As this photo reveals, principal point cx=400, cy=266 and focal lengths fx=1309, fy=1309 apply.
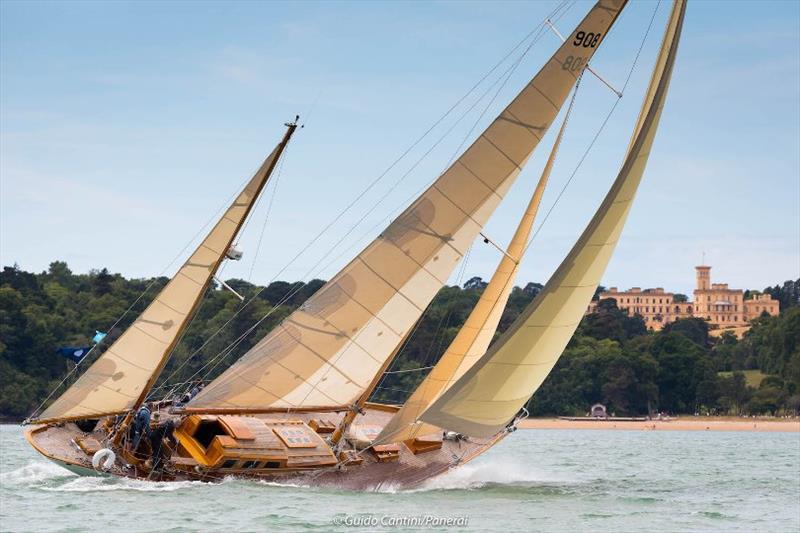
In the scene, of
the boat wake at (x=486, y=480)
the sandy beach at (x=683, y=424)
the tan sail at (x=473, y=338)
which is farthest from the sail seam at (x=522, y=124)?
the sandy beach at (x=683, y=424)

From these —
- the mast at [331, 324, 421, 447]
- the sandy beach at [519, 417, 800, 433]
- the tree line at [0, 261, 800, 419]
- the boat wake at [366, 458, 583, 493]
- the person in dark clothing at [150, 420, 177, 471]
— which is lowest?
the boat wake at [366, 458, 583, 493]

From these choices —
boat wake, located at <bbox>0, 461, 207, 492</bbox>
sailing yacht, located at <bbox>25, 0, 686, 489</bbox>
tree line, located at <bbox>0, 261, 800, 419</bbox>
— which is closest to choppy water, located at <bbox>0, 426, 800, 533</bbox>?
boat wake, located at <bbox>0, 461, 207, 492</bbox>

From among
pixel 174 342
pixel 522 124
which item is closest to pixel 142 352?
pixel 174 342

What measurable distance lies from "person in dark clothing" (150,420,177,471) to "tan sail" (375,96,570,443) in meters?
4.48

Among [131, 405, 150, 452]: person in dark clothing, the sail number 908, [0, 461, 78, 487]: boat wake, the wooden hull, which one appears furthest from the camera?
[0, 461, 78, 487]: boat wake

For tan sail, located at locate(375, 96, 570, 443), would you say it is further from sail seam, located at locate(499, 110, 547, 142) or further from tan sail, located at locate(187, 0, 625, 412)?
sail seam, located at locate(499, 110, 547, 142)

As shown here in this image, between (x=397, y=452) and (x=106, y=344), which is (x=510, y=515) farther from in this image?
(x=106, y=344)

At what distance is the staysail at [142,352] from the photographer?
2725cm

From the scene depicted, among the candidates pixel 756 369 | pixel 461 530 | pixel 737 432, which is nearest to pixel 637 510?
pixel 461 530

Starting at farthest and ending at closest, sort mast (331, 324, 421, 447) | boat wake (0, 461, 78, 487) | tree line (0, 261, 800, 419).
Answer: tree line (0, 261, 800, 419), boat wake (0, 461, 78, 487), mast (331, 324, 421, 447)

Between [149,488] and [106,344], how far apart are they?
6235 cm

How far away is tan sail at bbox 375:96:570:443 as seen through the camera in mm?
28000

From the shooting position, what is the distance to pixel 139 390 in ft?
90.2

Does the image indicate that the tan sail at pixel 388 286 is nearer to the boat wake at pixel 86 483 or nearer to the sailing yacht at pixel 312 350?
the sailing yacht at pixel 312 350
